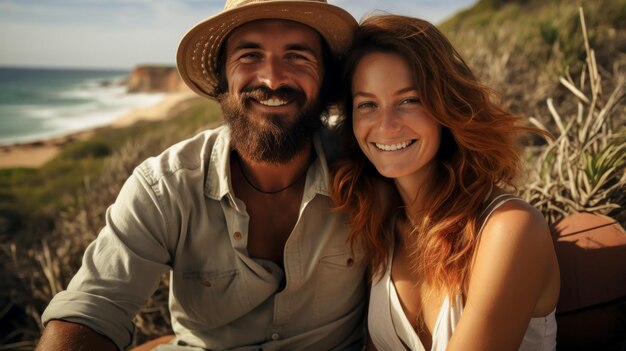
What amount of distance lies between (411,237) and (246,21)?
145 centimetres

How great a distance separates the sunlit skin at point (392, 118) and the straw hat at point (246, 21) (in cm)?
42

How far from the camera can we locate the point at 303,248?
2.66 m

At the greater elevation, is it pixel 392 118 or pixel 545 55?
pixel 392 118

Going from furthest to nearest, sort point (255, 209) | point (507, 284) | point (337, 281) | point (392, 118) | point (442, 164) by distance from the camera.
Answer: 1. point (255, 209)
2. point (337, 281)
3. point (442, 164)
4. point (392, 118)
5. point (507, 284)

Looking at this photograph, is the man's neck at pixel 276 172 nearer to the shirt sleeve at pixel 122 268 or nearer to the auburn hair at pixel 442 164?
the auburn hair at pixel 442 164

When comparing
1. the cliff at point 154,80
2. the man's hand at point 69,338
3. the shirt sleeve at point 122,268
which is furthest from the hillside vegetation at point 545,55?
the cliff at point 154,80

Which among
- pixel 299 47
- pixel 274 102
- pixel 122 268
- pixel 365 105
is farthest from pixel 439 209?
pixel 122 268

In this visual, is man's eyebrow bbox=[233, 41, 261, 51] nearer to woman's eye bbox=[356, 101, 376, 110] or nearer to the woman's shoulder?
woman's eye bbox=[356, 101, 376, 110]

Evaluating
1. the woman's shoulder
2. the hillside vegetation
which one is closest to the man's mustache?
the woman's shoulder

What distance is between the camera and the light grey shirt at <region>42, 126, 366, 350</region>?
2430 mm

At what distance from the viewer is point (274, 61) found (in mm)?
2764

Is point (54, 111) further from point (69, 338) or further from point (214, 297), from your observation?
point (69, 338)

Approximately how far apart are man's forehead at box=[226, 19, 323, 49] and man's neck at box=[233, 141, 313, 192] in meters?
0.59

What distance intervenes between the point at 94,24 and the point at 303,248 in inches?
4080
